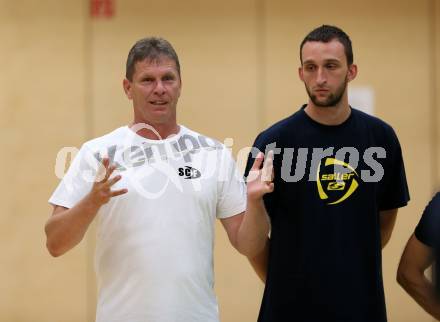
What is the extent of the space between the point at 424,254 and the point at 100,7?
12.4ft

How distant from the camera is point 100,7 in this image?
5.62m

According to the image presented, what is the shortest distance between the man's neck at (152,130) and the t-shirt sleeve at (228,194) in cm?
26

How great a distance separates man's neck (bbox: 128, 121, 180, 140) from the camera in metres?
2.90

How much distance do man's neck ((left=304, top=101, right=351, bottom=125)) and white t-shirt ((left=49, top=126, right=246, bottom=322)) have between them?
482mm

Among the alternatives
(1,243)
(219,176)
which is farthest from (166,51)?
(1,243)

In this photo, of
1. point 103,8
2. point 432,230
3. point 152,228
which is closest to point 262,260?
point 152,228

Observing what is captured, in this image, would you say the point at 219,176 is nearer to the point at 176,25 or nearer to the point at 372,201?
the point at 372,201

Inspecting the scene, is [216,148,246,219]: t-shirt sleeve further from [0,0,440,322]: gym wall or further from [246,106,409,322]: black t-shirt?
[0,0,440,322]: gym wall

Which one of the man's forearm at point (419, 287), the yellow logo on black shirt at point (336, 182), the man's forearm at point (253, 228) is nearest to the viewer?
the man's forearm at point (419, 287)

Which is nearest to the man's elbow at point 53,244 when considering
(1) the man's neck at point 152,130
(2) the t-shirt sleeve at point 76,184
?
(2) the t-shirt sleeve at point 76,184

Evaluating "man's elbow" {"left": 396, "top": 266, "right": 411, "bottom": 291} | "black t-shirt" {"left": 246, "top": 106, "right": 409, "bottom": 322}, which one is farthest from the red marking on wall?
"man's elbow" {"left": 396, "top": 266, "right": 411, "bottom": 291}

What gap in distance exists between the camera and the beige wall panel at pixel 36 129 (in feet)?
18.4

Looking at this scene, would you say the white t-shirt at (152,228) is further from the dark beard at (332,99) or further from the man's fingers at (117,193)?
the dark beard at (332,99)

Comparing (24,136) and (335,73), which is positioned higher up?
(335,73)
